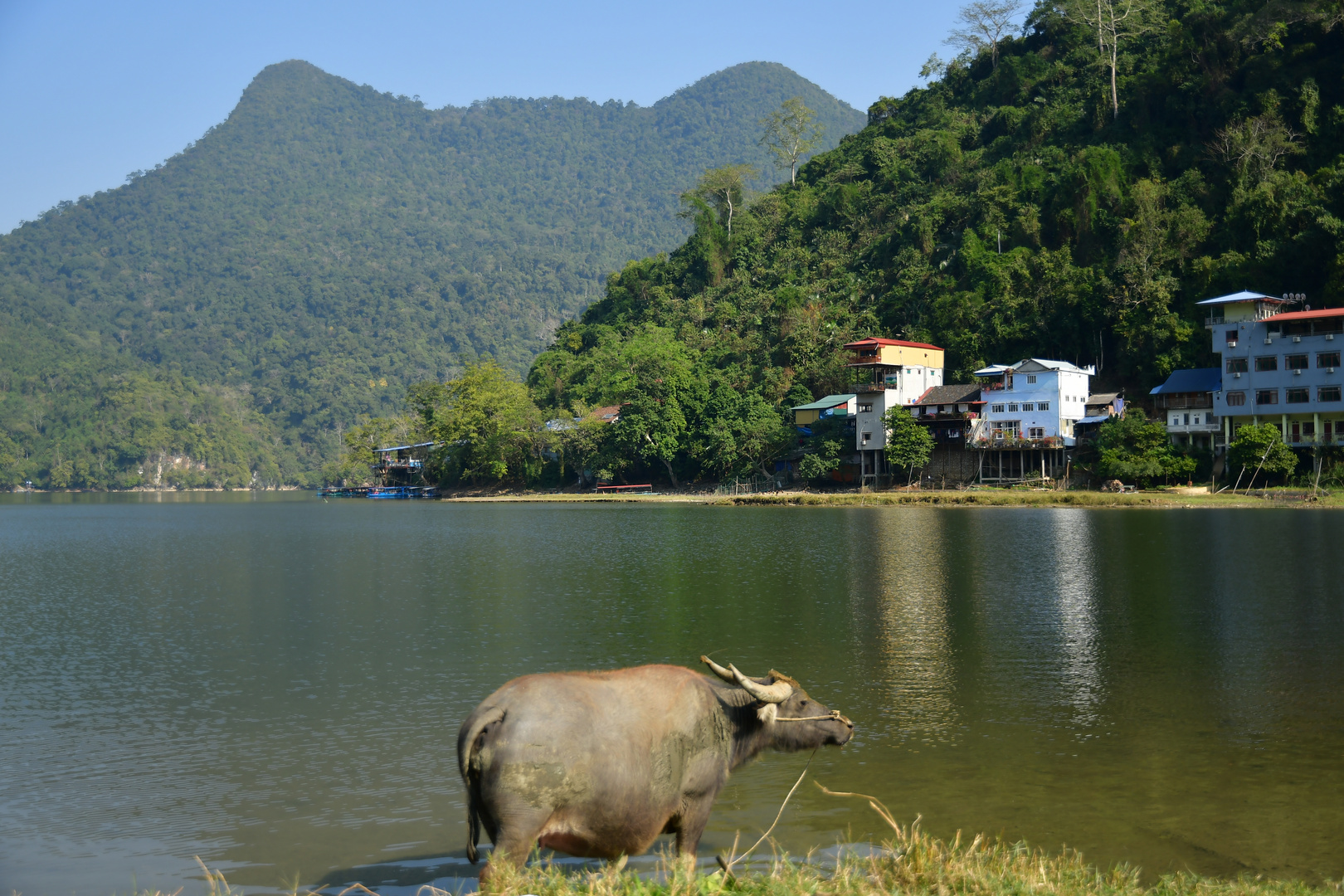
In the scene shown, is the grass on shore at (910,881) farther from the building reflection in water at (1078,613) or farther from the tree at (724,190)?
the tree at (724,190)

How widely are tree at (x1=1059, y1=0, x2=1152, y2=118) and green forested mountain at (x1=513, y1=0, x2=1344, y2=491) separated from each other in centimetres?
37

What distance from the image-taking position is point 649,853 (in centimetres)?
910

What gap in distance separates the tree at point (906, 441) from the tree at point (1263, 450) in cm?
2032

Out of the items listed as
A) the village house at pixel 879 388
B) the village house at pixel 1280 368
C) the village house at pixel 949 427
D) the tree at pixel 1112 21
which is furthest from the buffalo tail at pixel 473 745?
the tree at pixel 1112 21

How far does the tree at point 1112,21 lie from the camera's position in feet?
314

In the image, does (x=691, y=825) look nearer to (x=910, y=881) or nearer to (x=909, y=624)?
(x=910, y=881)

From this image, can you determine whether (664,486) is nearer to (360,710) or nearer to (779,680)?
(360,710)

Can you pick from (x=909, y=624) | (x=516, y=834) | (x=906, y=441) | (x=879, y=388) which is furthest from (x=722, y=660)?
(x=879, y=388)

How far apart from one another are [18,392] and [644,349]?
148 m

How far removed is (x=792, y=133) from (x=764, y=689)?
129 m

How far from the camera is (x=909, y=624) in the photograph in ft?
73.2

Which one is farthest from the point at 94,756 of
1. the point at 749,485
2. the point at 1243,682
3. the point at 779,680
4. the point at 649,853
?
the point at 749,485

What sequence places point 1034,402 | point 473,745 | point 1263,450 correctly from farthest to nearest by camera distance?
point 1034,402
point 1263,450
point 473,745

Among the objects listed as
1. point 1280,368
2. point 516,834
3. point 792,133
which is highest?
point 792,133
